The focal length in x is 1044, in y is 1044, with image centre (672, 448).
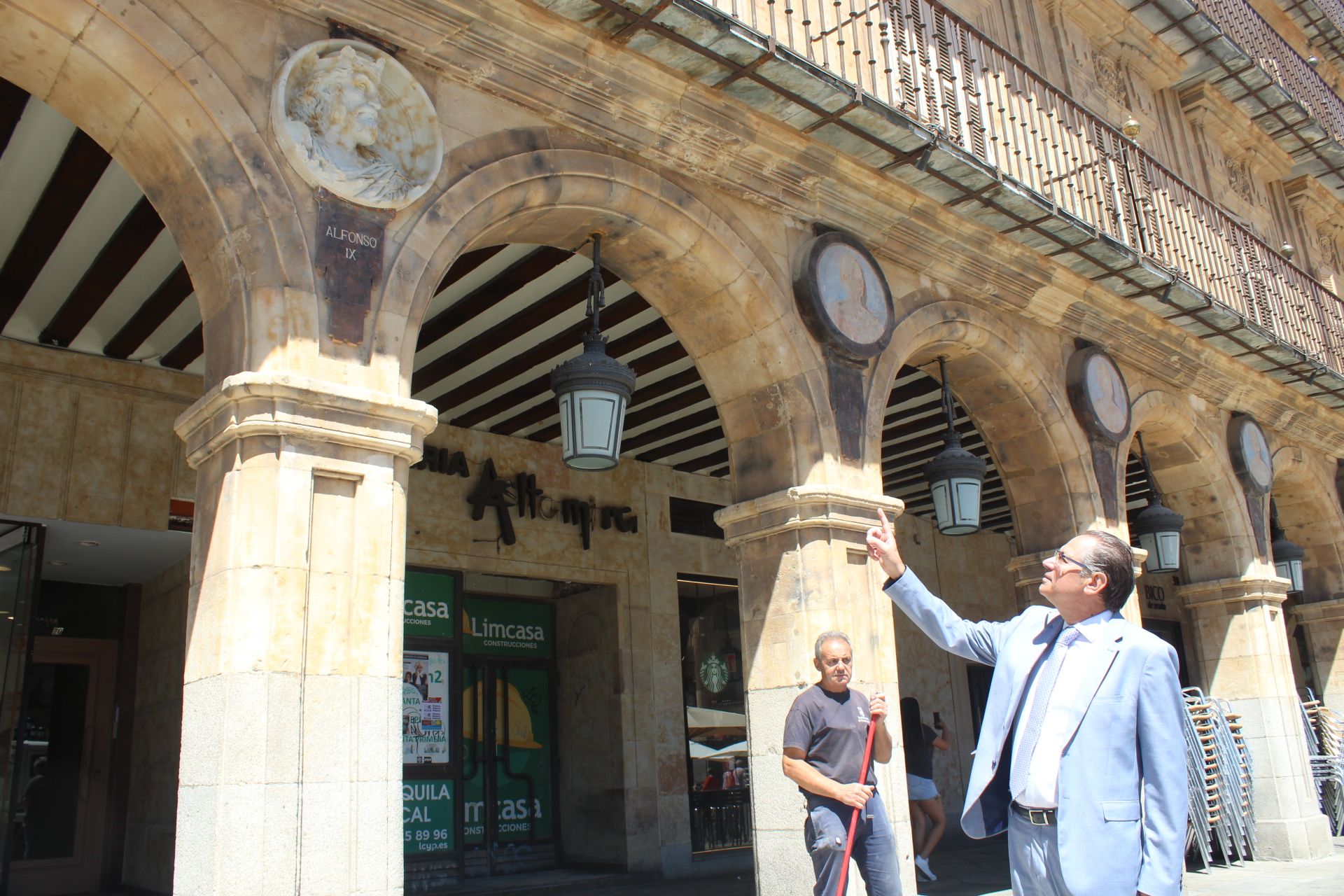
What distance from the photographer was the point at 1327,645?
11344mm

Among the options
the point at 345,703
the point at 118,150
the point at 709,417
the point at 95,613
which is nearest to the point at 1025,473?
the point at 709,417

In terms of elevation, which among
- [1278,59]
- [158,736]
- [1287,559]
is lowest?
[158,736]

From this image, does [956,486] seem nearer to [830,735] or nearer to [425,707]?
[830,735]

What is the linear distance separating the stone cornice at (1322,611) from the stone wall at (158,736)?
439 inches

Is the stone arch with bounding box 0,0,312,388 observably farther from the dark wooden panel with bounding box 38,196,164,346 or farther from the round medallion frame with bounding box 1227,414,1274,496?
the round medallion frame with bounding box 1227,414,1274,496

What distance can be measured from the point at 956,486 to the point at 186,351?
5.21 m

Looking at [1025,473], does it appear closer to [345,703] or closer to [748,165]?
[748,165]

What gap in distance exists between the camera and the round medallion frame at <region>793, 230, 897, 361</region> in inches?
230

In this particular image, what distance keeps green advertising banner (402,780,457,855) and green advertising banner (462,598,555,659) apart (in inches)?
44.7

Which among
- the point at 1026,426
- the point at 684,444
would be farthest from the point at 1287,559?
the point at 684,444

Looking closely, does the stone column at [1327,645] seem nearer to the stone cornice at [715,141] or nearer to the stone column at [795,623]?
the stone cornice at [715,141]

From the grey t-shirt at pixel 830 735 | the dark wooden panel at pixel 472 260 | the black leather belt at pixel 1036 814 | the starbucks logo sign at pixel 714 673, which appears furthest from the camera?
the starbucks logo sign at pixel 714 673

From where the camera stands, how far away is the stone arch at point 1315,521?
1098 cm

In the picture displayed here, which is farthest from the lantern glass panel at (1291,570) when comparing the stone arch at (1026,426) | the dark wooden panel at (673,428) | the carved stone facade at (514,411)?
the dark wooden panel at (673,428)
